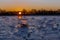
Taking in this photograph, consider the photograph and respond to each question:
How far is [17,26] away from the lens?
22.0ft

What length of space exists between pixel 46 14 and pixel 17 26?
5.41ft

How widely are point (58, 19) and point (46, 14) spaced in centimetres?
61

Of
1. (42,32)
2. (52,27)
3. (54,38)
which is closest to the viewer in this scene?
(54,38)

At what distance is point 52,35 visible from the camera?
6078 millimetres

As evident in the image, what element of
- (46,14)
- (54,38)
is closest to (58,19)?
(46,14)

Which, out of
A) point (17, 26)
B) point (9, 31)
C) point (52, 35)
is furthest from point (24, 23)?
point (52, 35)

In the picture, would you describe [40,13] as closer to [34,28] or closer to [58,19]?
[58,19]

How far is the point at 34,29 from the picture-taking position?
658cm

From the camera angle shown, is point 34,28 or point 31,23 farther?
point 31,23

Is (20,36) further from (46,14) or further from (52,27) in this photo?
(46,14)

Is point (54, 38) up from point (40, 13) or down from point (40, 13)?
down

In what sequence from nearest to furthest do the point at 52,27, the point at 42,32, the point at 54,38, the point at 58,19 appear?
1. the point at 54,38
2. the point at 42,32
3. the point at 52,27
4. the point at 58,19

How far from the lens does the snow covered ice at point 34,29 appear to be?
5.95 m

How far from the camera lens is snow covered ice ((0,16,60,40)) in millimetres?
5954
